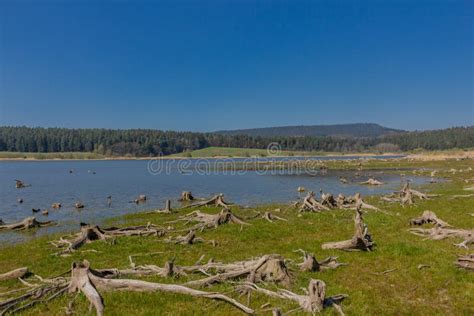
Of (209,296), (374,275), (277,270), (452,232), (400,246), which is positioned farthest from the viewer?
(452,232)

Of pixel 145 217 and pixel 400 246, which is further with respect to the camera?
pixel 145 217

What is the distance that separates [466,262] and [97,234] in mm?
18108

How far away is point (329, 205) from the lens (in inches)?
1198

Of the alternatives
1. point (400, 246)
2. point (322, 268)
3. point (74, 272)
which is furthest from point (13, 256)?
point (400, 246)

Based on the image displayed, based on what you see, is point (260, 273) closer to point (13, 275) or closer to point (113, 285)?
point (113, 285)

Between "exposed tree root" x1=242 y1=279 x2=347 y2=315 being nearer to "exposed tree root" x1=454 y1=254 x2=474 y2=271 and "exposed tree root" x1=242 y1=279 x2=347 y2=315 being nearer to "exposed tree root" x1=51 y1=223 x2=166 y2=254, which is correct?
"exposed tree root" x1=454 y1=254 x2=474 y2=271

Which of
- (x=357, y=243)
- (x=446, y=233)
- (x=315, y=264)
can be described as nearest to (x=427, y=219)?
(x=446, y=233)

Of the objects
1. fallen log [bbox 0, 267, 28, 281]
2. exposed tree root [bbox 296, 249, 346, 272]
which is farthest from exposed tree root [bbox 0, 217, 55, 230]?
exposed tree root [bbox 296, 249, 346, 272]

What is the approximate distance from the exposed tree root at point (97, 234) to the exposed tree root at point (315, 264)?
11.2 meters

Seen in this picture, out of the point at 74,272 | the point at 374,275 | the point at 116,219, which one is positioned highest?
the point at 74,272

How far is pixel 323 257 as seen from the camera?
14938mm

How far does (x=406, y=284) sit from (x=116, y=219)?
82.2ft

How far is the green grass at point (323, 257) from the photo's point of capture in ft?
31.9

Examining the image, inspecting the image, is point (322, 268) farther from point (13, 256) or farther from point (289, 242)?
point (13, 256)
